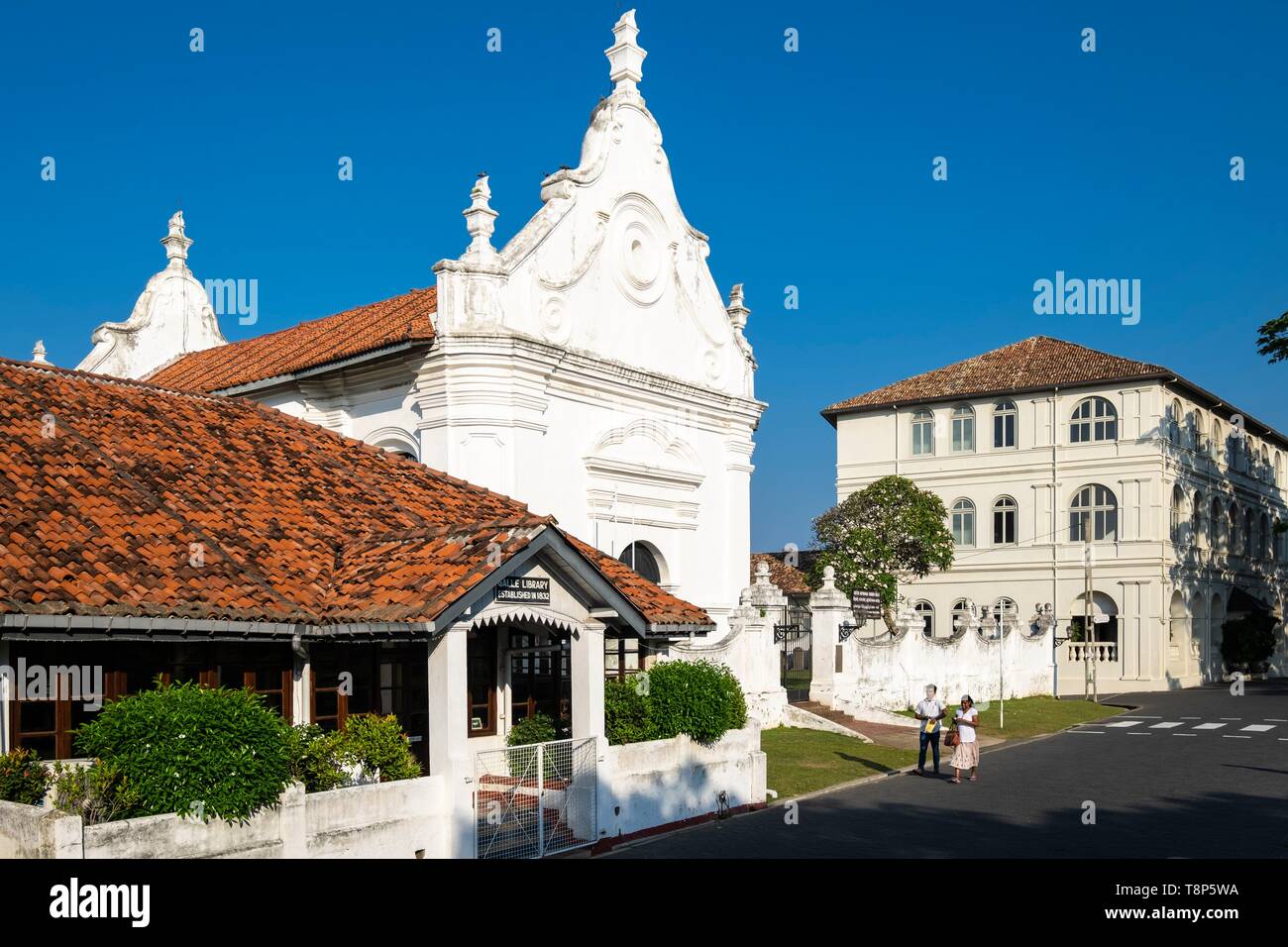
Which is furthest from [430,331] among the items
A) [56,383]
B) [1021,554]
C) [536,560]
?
[1021,554]

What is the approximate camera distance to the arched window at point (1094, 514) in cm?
5025

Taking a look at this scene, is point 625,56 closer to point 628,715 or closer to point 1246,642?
point 628,715

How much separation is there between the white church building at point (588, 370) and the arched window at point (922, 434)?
1070 inches

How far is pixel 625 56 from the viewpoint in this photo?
26625 mm

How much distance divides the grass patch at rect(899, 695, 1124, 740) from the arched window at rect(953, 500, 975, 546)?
46.3 feet

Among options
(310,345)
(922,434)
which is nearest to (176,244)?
(310,345)

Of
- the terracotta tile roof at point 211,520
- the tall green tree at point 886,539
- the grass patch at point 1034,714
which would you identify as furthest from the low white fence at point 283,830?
the tall green tree at point 886,539

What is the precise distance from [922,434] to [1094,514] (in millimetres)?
8067

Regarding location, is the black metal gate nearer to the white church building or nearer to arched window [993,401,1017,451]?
the white church building

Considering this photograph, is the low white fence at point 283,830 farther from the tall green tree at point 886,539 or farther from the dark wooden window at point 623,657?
the tall green tree at point 886,539

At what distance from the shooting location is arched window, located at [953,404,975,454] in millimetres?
53625

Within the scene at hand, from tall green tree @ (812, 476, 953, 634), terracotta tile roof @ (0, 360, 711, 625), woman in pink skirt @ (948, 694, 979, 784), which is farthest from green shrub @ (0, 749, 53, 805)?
tall green tree @ (812, 476, 953, 634)
